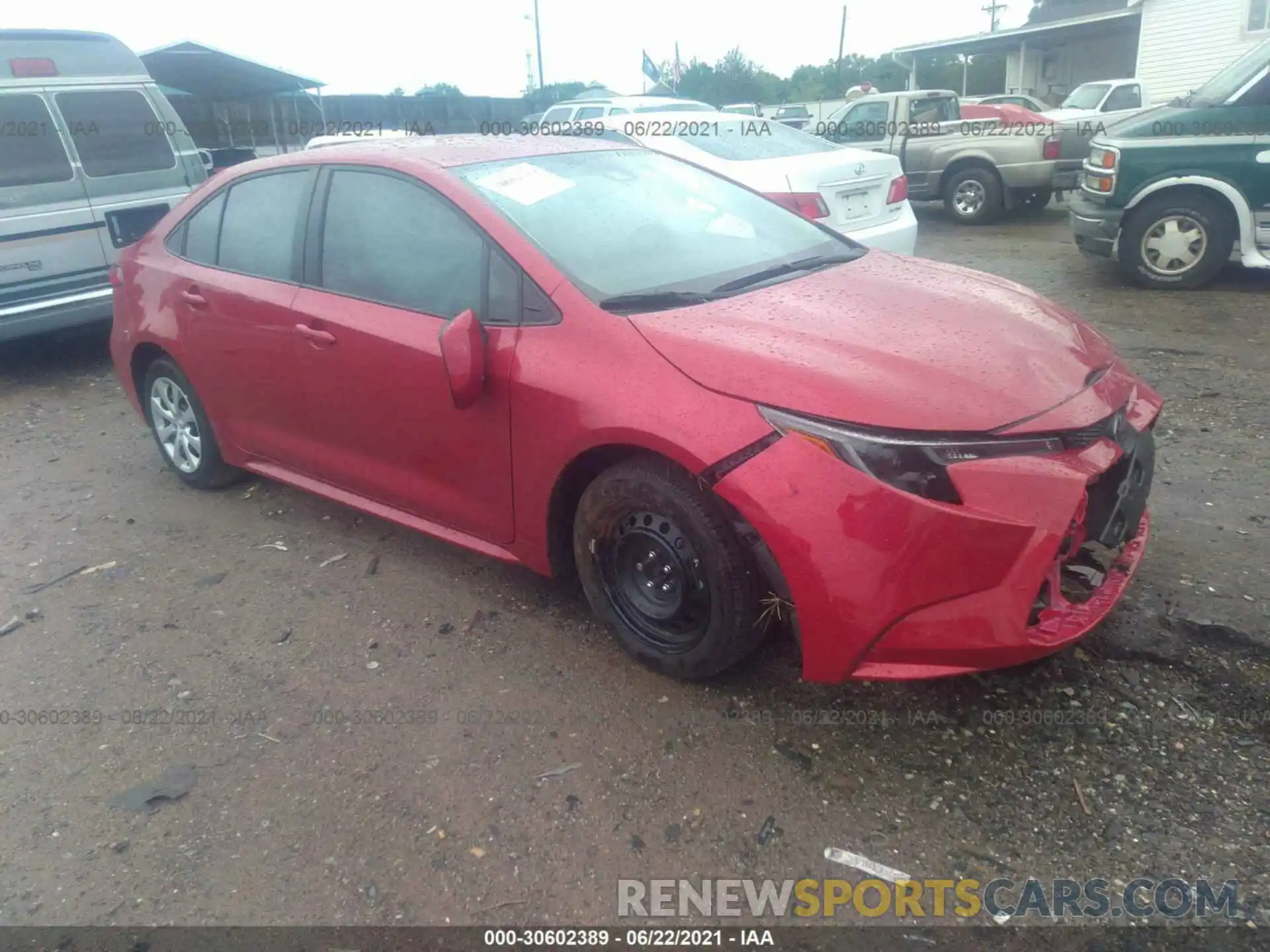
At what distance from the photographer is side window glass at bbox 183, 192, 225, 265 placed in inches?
167

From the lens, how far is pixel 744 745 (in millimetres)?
2750

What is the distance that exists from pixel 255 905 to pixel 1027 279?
8.23 meters

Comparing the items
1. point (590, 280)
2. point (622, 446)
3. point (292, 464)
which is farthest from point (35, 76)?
point (622, 446)

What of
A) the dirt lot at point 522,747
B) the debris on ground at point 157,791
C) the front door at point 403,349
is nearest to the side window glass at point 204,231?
the front door at point 403,349

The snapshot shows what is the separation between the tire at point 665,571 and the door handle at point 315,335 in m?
1.25

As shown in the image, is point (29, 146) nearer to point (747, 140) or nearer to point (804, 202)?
point (747, 140)

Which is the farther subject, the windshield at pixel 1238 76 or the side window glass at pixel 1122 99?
the side window glass at pixel 1122 99

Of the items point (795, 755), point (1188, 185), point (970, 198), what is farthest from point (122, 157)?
point (970, 198)

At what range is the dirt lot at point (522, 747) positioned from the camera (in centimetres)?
236

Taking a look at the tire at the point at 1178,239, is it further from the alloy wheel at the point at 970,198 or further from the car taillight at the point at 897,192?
the alloy wheel at the point at 970,198

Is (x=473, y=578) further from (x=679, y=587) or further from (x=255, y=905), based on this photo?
(x=255, y=905)

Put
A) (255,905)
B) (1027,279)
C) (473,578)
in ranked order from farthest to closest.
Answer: (1027,279), (473,578), (255,905)

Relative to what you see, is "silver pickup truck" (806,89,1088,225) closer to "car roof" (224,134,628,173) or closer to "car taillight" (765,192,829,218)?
"car taillight" (765,192,829,218)

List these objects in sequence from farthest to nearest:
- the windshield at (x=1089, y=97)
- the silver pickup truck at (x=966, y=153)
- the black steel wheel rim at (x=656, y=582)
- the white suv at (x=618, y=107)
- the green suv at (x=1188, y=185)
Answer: the windshield at (x=1089, y=97) → the silver pickup truck at (x=966, y=153) → the white suv at (x=618, y=107) → the green suv at (x=1188, y=185) → the black steel wheel rim at (x=656, y=582)
